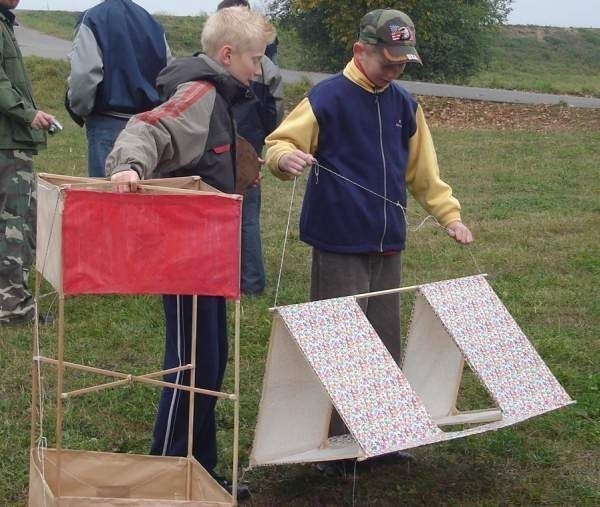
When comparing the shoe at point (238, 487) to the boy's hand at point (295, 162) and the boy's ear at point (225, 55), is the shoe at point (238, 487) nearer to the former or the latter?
the boy's hand at point (295, 162)

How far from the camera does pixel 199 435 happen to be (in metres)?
3.53

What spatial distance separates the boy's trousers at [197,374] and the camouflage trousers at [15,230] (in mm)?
2148

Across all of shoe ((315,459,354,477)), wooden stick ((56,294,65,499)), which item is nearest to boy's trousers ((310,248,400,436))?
shoe ((315,459,354,477))

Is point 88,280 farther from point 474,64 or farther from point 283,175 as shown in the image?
point 474,64

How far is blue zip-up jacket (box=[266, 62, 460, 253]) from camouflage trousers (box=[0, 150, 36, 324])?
2.19m

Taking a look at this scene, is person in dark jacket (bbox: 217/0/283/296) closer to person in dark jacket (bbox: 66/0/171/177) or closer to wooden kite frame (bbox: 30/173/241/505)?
person in dark jacket (bbox: 66/0/171/177)

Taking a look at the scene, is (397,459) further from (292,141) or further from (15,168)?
(15,168)

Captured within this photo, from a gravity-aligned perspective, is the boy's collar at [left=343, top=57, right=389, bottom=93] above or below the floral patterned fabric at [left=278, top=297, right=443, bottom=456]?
above

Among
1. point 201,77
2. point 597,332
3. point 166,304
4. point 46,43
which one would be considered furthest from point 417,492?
point 46,43

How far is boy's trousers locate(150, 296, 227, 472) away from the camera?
3.38m

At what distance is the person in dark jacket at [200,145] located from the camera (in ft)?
10.1

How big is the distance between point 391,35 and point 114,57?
8.04 ft

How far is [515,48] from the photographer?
38438 millimetres

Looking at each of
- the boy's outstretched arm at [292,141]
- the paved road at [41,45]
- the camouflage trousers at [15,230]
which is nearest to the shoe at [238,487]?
the boy's outstretched arm at [292,141]
